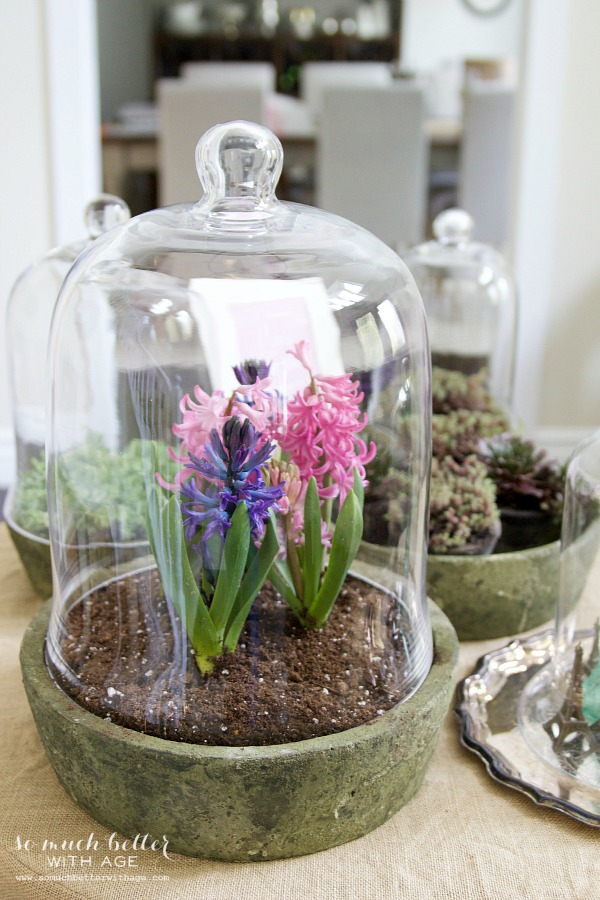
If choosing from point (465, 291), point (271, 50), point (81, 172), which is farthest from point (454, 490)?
point (271, 50)

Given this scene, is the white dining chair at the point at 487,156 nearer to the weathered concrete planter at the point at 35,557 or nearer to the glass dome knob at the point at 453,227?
the glass dome knob at the point at 453,227

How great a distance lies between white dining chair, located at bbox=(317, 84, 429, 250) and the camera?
12.5ft

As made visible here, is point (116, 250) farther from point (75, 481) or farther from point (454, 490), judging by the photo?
point (454, 490)

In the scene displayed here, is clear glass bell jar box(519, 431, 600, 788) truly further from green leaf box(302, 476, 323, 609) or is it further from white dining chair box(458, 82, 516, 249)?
white dining chair box(458, 82, 516, 249)

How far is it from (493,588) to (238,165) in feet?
1.77

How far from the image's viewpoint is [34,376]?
4.78ft

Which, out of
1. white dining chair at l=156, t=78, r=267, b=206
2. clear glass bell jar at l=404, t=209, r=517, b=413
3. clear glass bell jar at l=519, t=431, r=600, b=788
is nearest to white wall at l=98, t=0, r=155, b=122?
white dining chair at l=156, t=78, r=267, b=206

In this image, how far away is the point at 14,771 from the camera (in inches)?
30.9

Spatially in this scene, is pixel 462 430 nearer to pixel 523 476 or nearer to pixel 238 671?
pixel 523 476

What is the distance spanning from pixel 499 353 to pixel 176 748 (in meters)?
1.44

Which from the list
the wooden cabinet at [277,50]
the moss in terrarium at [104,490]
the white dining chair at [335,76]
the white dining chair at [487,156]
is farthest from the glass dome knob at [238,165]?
the wooden cabinet at [277,50]

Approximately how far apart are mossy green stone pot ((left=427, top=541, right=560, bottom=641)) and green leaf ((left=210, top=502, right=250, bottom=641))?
0.33 m

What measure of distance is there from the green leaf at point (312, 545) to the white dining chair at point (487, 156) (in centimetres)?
380

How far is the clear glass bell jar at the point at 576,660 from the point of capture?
0.78 m
